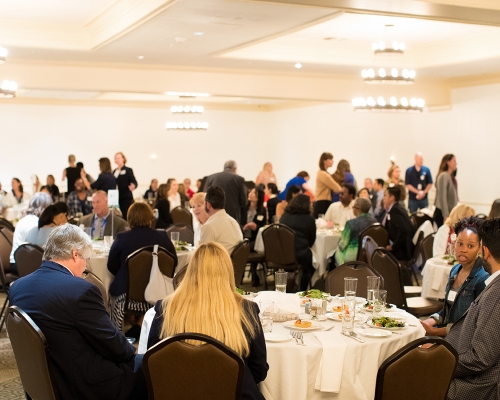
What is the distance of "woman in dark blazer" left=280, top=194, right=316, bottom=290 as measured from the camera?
25.9 ft

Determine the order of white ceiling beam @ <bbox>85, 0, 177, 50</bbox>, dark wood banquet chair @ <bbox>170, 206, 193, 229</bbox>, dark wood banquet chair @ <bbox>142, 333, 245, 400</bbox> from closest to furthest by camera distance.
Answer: dark wood banquet chair @ <bbox>142, 333, 245, 400</bbox>, white ceiling beam @ <bbox>85, 0, 177, 50</bbox>, dark wood banquet chair @ <bbox>170, 206, 193, 229</bbox>

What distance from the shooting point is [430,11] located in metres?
6.62

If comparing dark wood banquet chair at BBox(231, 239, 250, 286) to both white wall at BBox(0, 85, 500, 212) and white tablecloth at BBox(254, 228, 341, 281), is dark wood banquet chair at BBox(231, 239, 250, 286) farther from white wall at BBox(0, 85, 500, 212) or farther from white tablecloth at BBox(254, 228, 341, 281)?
white wall at BBox(0, 85, 500, 212)

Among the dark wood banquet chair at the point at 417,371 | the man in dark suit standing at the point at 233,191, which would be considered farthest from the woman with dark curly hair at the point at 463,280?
the man in dark suit standing at the point at 233,191

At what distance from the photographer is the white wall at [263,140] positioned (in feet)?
45.4

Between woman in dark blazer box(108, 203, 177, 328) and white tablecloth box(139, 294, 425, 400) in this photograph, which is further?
woman in dark blazer box(108, 203, 177, 328)

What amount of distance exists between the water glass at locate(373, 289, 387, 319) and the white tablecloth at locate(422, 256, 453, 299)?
214 centimetres

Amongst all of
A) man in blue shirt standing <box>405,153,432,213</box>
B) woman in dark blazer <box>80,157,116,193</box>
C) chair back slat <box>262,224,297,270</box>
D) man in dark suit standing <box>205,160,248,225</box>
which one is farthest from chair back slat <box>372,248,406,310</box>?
man in blue shirt standing <box>405,153,432,213</box>

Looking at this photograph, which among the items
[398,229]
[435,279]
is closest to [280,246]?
[398,229]

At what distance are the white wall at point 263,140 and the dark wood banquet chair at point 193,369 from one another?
449 inches

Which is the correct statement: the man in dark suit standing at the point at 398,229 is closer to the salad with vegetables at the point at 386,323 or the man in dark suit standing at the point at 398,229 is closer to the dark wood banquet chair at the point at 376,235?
the dark wood banquet chair at the point at 376,235

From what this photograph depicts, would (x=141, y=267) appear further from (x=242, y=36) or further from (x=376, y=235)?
(x=242, y=36)

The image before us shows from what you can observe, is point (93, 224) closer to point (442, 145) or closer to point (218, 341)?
point (218, 341)

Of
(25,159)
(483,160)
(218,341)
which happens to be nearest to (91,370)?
(218,341)
